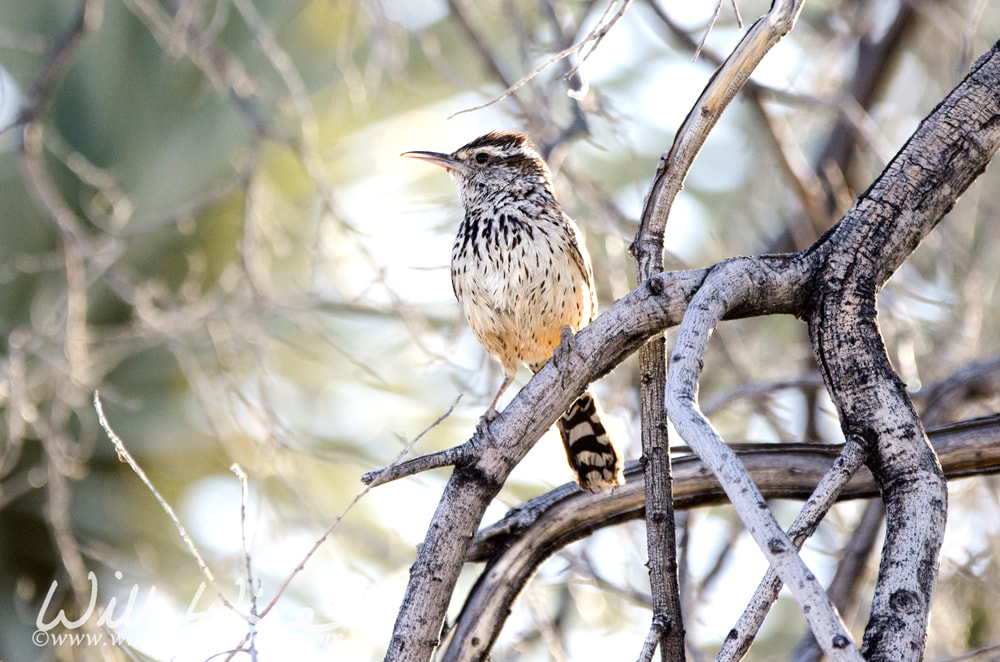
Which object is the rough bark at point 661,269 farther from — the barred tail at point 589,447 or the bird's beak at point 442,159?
the bird's beak at point 442,159

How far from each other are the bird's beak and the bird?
9.4 inches

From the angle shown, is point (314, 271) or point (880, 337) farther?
point (314, 271)

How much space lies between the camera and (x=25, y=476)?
4.73 meters

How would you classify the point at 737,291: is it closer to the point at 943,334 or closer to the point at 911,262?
the point at 943,334

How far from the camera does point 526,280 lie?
126 inches

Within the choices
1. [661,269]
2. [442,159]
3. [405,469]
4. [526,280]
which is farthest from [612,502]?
[442,159]

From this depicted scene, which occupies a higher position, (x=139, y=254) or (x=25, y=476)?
(x=139, y=254)

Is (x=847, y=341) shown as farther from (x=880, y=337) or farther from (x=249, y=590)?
(x=249, y=590)

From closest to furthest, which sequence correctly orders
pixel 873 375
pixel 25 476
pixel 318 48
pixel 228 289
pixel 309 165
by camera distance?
pixel 873 375, pixel 309 165, pixel 228 289, pixel 25 476, pixel 318 48

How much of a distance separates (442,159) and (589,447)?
52.4 inches

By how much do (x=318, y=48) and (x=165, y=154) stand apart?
1035 millimetres

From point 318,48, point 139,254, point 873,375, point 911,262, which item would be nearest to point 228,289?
point 139,254

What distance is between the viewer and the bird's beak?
12.2ft

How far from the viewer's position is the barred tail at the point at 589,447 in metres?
2.64
